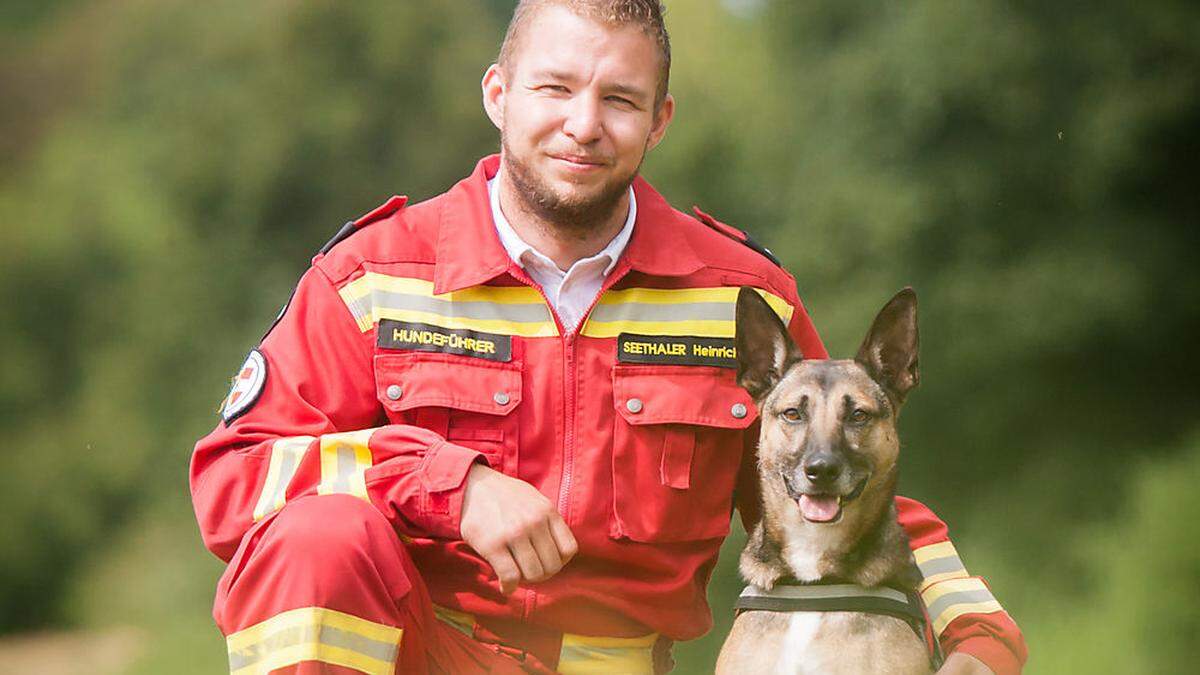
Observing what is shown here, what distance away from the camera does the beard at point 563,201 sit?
2.24 metres

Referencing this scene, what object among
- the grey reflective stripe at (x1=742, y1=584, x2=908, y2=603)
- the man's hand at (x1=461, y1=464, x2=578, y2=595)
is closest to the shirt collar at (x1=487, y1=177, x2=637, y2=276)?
the man's hand at (x1=461, y1=464, x2=578, y2=595)

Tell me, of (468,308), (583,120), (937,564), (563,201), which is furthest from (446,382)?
(937,564)

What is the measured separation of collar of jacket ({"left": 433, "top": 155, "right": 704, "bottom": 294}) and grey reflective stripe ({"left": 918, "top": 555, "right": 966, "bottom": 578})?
0.63 meters

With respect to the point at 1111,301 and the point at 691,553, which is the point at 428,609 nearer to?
the point at 691,553

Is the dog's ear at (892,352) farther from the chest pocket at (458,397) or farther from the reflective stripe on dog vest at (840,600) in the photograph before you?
the chest pocket at (458,397)

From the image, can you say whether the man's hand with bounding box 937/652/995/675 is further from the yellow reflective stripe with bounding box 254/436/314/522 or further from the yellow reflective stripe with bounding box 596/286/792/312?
the yellow reflective stripe with bounding box 254/436/314/522

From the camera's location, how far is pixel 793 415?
213cm

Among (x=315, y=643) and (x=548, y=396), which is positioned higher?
(x=548, y=396)

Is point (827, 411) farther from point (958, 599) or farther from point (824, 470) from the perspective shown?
point (958, 599)

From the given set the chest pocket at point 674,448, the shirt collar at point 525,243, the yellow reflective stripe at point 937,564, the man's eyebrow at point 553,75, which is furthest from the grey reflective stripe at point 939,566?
the man's eyebrow at point 553,75

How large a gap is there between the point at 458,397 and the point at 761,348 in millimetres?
501

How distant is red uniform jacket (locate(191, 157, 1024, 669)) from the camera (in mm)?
2176

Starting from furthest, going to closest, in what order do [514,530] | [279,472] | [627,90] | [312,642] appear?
1. [627,90]
2. [279,472]
3. [514,530]
4. [312,642]

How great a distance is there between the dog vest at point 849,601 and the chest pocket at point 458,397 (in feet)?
1.54
